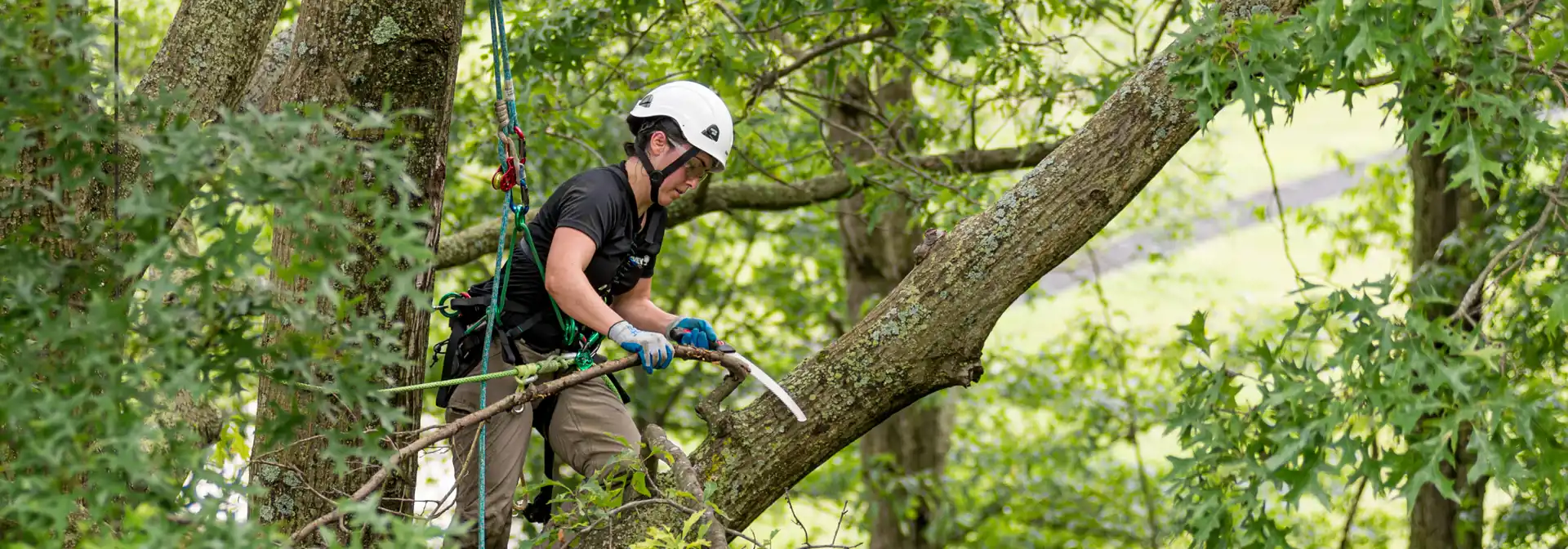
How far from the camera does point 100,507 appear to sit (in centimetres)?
162

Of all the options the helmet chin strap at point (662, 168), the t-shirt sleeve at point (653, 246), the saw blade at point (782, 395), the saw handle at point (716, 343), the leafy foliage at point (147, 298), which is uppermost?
the helmet chin strap at point (662, 168)

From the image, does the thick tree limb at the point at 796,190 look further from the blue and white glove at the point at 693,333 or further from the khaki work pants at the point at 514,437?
the blue and white glove at the point at 693,333

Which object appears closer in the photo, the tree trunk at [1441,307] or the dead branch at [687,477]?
the dead branch at [687,477]

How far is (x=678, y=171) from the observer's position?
3.43m

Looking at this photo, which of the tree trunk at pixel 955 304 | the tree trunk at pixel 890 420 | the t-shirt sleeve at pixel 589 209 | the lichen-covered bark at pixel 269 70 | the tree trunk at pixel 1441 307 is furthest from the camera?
the tree trunk at pixel 890 420

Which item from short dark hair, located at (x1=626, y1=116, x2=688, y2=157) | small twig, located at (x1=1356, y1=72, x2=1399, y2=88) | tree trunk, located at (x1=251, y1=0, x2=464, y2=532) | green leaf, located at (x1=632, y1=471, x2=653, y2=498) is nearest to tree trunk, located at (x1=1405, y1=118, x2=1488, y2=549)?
small twig, located at (x1=1356, y1=72, x2=1399, y2=88)

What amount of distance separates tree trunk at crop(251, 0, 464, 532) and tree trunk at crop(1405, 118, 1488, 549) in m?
5.35

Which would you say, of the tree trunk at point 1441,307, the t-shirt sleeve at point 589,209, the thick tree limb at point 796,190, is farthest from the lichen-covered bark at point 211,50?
the tree trunk at point 1441,307

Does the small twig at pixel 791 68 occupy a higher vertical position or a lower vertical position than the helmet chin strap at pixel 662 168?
higher

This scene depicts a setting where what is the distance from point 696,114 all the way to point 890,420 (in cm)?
520

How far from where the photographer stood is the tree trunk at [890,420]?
7.76 meters

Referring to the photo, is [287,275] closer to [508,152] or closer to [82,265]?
[82,265]

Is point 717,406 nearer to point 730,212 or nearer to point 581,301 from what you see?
point 581,301

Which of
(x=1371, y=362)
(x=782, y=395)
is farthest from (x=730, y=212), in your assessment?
(x=1371, y=362)
